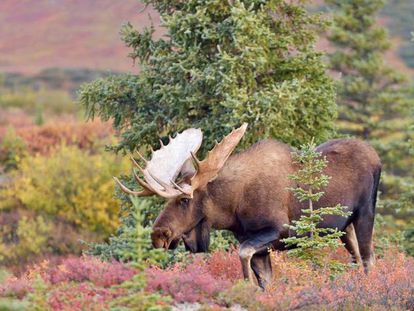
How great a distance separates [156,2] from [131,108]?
1762 mm

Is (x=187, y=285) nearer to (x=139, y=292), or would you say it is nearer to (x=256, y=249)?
(x=139, y=292)

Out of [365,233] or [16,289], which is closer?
[16,289]

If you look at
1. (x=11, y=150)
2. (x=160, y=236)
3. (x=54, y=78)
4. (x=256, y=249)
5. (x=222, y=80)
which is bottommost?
(x=54, y=78)

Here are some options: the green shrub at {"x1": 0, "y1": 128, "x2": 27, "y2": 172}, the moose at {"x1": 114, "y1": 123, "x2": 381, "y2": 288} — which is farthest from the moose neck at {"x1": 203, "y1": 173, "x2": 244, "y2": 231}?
the green shrub at {"x1": 0, "y1": 128, "x2": 27, "y2": 172}

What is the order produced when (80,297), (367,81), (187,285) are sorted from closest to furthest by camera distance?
(80,297) < (187,285) < (367,81)

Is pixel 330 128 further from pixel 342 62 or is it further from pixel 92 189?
pixel 92 189

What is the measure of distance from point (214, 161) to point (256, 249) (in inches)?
44.7

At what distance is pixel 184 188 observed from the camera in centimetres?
1198

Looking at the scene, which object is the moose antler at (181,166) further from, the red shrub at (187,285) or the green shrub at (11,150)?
the green shrub at (11,150)

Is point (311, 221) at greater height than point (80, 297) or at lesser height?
lesser

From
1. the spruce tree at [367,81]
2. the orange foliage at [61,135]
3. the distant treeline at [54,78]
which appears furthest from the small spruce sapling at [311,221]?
the distant treeline at [54,78]

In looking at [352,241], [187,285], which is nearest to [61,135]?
[352,241]

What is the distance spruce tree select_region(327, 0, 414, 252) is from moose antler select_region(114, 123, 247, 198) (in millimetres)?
12423

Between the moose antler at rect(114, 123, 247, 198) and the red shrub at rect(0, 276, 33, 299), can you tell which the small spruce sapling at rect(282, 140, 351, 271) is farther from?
the red shrub at rect(0, 276, 33, 299)
